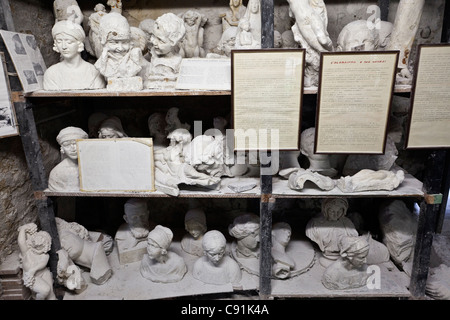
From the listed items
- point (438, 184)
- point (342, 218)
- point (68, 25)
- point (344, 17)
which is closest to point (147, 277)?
point (342, 218)

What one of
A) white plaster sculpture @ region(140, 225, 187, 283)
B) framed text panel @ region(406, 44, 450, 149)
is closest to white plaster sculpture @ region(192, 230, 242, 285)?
white plaster sculpture @ region(140, 225, 187, 283)

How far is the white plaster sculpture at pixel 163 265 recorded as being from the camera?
3.30 metres

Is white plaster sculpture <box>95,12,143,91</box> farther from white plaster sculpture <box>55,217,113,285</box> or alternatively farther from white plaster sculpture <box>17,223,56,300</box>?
white plaster sculpture <box>55,217,113,285</box>

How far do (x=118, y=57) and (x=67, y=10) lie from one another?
91 cm

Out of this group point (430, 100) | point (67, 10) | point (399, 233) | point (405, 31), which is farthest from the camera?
point (399, 233)

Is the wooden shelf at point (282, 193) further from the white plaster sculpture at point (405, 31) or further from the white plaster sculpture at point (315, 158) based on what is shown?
the white plaster sculpture at point (405, 31)

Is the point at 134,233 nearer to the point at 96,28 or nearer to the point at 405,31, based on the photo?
the point at 96,28

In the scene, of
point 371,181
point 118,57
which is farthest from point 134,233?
point 371,181

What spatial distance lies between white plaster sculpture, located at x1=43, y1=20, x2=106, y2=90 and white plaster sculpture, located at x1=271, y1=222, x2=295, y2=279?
2.22 meters

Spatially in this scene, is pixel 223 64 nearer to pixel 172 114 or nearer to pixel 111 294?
pixel 172 114

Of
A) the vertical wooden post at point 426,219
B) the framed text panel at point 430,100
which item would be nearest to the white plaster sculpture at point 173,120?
the framed text panel at point 430,100

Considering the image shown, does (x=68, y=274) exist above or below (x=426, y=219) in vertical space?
below

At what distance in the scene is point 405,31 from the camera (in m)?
2.71
